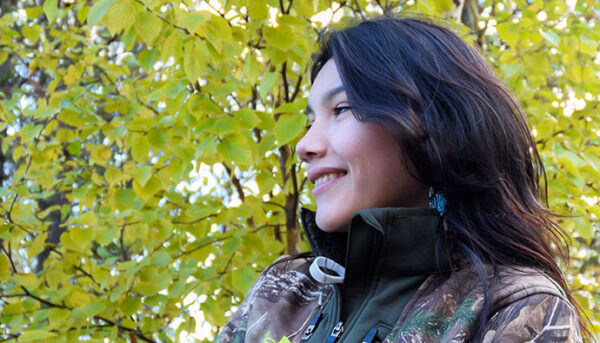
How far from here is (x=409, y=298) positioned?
3.94 ft

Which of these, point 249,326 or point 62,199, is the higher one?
point 62,199

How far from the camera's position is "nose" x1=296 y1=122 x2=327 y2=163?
54.1 inches

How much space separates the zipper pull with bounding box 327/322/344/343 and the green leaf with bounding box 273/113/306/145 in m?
0.85

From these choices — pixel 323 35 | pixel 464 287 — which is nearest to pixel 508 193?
pixel 464 287

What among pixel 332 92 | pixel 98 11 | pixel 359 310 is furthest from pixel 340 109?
pixel 98 11

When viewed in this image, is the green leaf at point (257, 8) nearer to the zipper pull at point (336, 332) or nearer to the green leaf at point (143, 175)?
the green leaf at point (143, 175)

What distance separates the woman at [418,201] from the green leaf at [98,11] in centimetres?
58

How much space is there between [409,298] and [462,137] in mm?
334

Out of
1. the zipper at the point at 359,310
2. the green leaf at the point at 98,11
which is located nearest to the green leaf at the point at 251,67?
the green leaf at the point at 98,11

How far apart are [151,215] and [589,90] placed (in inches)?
70.0

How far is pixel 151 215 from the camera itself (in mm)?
2318

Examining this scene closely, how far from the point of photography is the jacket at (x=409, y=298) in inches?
40.7

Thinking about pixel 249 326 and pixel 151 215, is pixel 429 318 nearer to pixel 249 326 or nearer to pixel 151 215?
pixel 249 326

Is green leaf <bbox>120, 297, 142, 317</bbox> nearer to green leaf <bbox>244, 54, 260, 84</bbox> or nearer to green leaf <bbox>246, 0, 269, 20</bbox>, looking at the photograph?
green leaf <bbox>244, 54, 260, 84</bbox>
